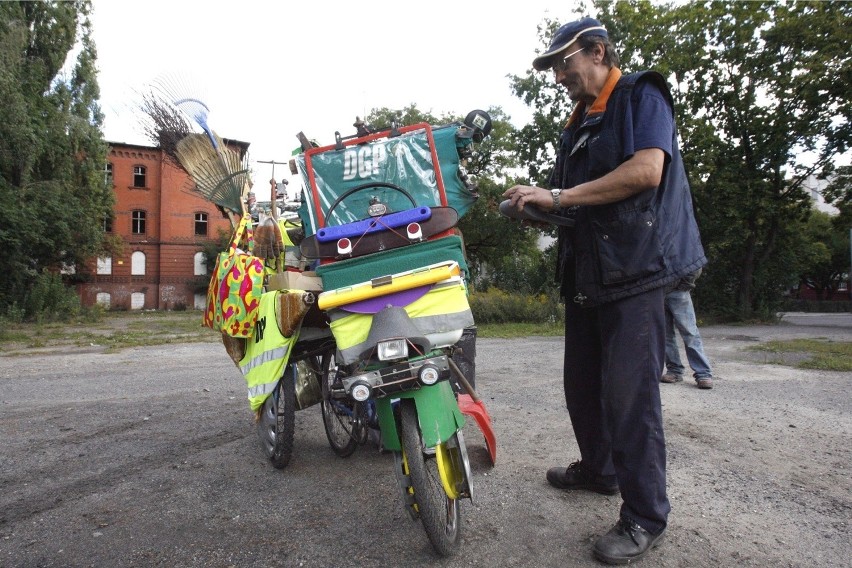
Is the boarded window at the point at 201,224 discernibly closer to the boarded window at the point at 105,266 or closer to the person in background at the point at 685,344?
the boarded window at the point at 105,266

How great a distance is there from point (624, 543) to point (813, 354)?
7.76 m

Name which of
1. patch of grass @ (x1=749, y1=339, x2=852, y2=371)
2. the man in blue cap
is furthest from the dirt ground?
patch of grass @ (x1=749, y1=339, x2=852, y2=371)

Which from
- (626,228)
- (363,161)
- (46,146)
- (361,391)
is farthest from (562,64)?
(46,146)

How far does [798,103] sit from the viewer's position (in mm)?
18297

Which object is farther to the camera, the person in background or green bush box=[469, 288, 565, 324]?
green bush box=[469, 288, 565, 324]

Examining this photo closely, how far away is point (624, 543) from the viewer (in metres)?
2.21

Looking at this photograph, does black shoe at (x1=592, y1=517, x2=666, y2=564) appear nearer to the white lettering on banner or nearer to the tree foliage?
the white lettering on banner

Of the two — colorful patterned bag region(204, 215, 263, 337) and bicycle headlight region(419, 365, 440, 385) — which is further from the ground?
colorful patterned bag region(204, 215, 263, 337)

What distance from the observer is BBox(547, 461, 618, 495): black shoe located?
2865mm

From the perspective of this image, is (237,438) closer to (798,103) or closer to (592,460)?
(592,460)

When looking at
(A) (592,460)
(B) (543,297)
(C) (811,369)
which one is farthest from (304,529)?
(B) (543,297)

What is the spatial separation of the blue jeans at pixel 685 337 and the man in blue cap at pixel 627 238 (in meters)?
3.33

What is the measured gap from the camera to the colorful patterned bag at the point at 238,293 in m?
3.44

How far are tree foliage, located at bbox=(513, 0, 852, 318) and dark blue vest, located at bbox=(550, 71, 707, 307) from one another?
18.0m
